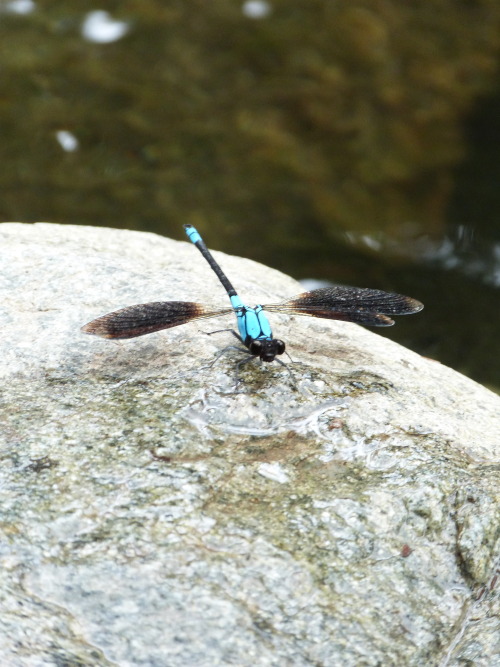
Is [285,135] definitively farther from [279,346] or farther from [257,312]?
[279,346]

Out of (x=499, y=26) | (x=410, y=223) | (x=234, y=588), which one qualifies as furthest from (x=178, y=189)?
(x=234, y=588)

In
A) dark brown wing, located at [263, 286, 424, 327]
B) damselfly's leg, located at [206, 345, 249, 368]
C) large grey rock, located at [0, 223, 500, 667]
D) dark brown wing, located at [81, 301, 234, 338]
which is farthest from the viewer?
dark brown wing, located at [263, 286, 424, 327]

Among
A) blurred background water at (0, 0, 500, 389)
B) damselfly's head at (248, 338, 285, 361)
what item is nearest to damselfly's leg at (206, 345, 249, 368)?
damselfly's head at (248, 338, 285, 361)

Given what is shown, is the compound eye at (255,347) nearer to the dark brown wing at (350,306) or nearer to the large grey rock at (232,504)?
the large grey rock at (232,504)

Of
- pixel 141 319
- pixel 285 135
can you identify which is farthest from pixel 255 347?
pixel 285 135

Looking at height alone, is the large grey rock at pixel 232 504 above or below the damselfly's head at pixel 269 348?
below

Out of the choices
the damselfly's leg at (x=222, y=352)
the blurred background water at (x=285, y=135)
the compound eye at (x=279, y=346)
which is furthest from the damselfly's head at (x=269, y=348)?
the blurred background water at (x=285, y=135)

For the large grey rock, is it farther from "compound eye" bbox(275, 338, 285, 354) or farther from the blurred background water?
the blurred background water

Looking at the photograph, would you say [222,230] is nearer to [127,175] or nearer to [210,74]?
[127,175]
